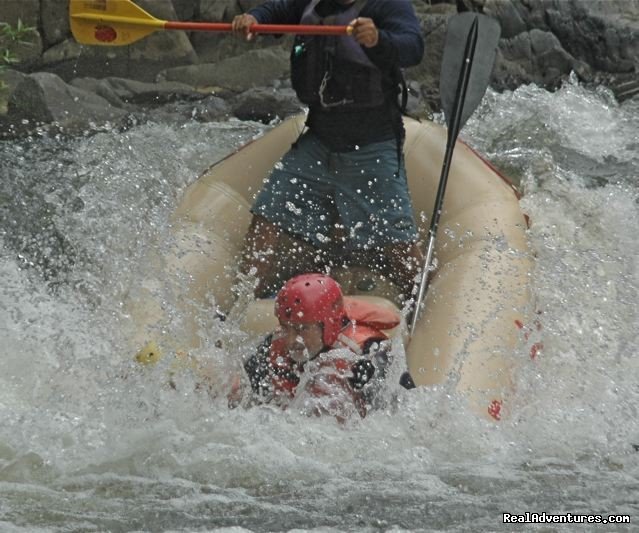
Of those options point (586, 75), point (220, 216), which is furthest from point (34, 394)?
point (586, 75)

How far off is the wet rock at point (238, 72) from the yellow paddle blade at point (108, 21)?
11.4ft

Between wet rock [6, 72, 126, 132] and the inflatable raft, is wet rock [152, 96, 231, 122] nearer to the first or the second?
wet rock [6, 72, 126, 132]

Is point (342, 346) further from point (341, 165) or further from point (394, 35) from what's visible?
point (394, 35)

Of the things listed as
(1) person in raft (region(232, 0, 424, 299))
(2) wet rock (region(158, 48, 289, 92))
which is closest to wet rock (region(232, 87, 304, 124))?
(2) wet rock (region(158, 48, 289, 92))

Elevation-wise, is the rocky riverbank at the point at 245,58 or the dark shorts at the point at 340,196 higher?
the rocky riverbank at the point at 245,58

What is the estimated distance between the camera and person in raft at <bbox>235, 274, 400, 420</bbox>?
372 cm

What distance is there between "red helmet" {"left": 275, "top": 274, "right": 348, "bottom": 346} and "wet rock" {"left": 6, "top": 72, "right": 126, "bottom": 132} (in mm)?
3878

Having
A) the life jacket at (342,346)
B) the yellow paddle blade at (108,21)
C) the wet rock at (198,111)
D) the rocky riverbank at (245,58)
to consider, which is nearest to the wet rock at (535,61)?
the rocky riverbank at (245,58)

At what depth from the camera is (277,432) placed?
3.70 metres

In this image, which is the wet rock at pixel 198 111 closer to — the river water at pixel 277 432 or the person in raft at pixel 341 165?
the river water at pixel 277 432

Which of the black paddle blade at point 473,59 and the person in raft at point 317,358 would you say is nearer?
the person in raft at point 317,358

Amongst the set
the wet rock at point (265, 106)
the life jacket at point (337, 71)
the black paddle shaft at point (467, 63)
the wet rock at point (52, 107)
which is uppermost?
the wet rock at point (265, 106)

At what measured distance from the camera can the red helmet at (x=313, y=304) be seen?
3701 mm

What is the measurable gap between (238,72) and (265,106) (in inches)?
37.2
